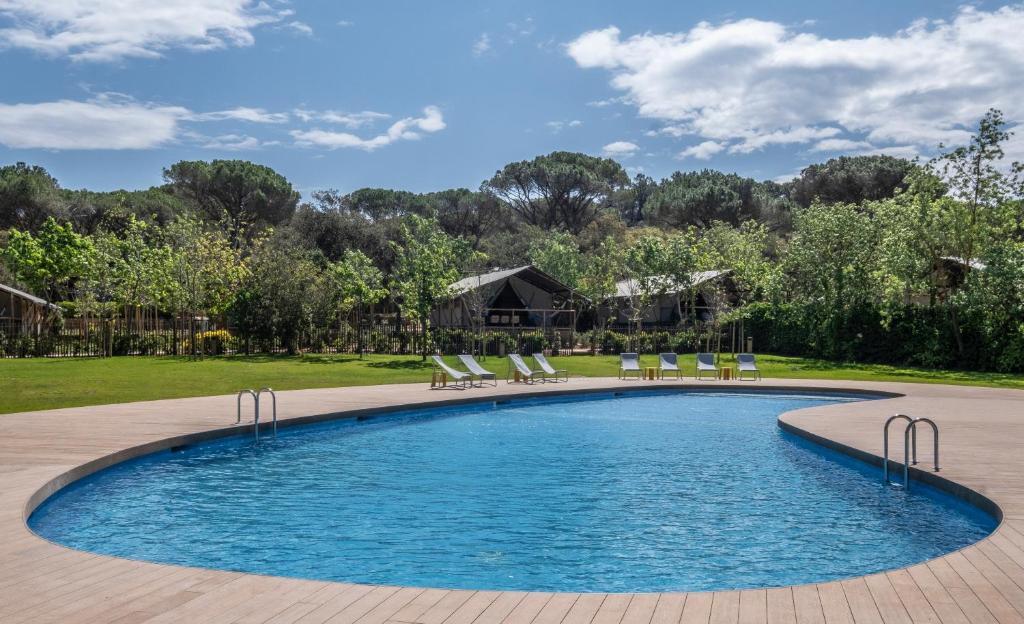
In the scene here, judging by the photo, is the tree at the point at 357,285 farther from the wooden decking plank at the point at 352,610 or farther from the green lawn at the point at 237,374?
the wooden decking plank at the point at 352,610

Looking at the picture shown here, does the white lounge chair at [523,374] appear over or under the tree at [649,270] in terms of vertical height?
under

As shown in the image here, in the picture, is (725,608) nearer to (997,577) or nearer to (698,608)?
(698,608)

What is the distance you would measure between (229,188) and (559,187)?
2769 cm

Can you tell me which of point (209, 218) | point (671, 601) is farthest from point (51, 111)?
point (671, 601)

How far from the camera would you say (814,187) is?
59.5 meters

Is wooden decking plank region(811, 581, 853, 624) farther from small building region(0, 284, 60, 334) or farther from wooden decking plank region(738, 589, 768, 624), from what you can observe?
small building region(0, 284, 60, 334)

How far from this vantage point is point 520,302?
44.8 m

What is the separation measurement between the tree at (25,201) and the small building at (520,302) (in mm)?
28107

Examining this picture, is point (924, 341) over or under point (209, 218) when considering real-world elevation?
under

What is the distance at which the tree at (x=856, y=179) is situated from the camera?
54.6 metres

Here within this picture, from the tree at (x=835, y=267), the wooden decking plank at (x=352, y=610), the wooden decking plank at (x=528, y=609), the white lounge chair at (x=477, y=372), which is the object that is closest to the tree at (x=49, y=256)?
the white lounge chair at (x=477, y=372)

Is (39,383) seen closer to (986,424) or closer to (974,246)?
(986,424)

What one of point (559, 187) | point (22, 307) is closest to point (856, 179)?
point (559, 187)

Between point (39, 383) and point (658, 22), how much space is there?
18.3 meters
